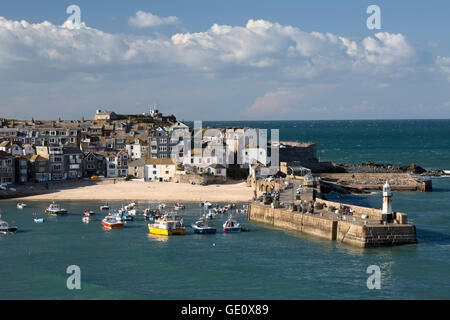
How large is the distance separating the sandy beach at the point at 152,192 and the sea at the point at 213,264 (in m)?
17.1

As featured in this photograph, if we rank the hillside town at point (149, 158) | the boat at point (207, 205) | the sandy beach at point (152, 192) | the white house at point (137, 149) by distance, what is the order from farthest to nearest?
the white house at point (137, 149) → the hillside town at point (149, 158) → the sandy beach at point (152, 192) → the boat at point (207, 205)

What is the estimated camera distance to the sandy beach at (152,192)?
85062 millimetres

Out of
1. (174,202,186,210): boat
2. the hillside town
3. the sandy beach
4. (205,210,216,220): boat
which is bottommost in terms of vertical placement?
(205,210,216,220): boat

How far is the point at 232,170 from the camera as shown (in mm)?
101062

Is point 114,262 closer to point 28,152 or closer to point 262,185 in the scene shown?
point 262,185

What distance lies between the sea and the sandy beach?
17.1 metres

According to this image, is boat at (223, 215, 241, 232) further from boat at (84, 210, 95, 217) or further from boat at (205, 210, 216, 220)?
boat at (84, 210, 95, 217)

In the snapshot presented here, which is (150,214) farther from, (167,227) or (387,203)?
(387,203)

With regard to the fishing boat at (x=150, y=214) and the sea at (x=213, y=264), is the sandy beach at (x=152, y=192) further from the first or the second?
the sea at (x=213, y=264)

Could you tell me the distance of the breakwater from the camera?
172 ft

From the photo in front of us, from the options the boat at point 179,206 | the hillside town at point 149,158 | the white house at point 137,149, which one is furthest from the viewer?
the white house at point 137,149

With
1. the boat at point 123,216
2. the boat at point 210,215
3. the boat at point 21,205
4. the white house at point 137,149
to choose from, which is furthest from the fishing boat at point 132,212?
the white house at point 137,149

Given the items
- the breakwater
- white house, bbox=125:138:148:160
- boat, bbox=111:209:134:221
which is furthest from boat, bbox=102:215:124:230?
white house, bbox=125:138:148:160
